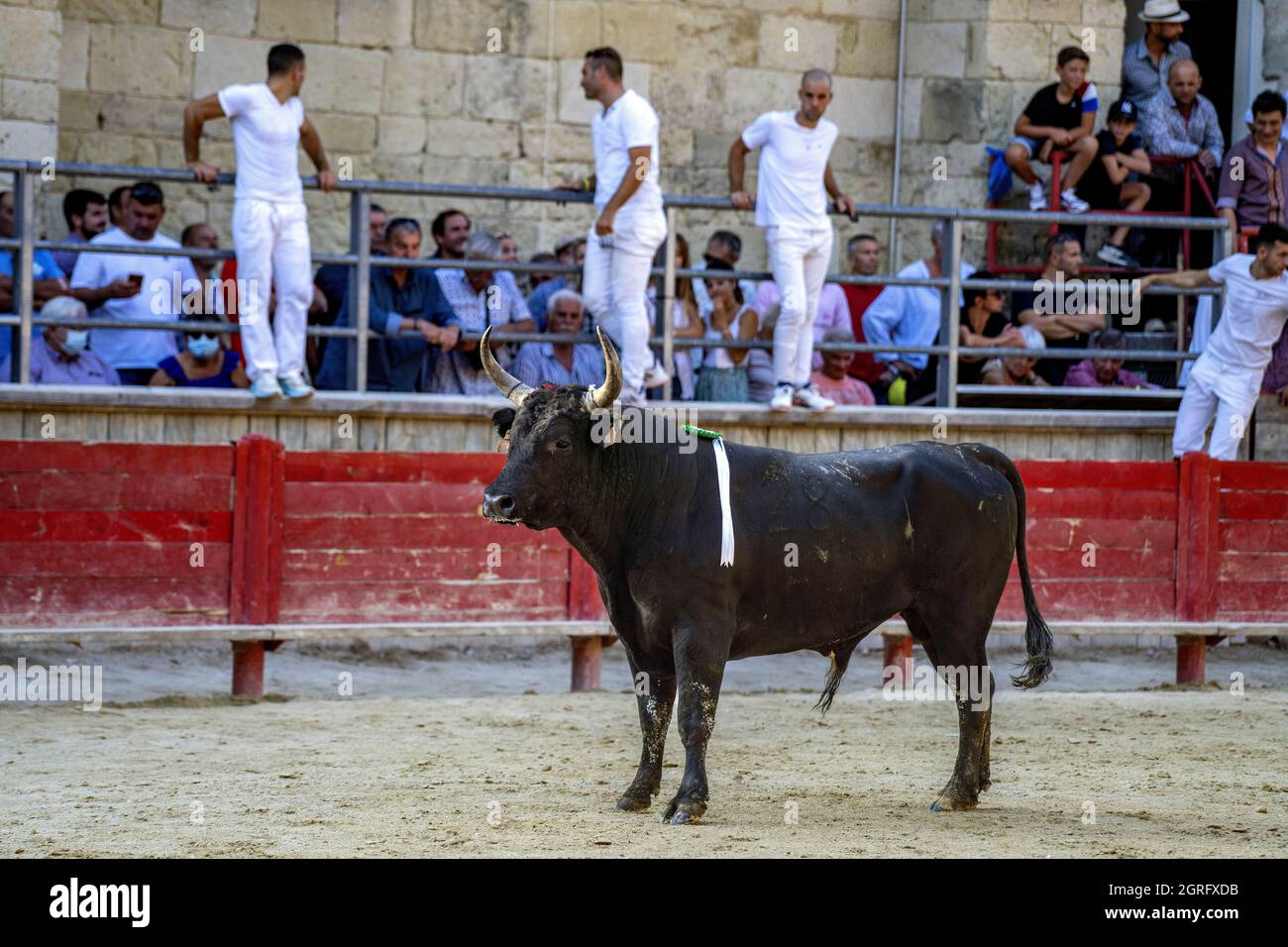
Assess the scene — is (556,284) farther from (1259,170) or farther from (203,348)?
(1259,170)

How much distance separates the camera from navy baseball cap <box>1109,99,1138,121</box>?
492 inches

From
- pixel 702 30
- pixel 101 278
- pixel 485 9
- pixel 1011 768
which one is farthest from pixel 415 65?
pixel 1011 768

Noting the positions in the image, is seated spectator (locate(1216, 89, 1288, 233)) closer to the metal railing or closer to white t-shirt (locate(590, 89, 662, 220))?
the metal railing

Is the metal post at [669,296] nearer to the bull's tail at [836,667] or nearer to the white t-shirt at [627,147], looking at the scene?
the white t-shirt at [627,147]

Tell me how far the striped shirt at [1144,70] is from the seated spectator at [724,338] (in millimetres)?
3777

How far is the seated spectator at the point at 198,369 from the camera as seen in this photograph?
33.7ft

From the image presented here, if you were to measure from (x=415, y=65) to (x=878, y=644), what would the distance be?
541 centimetres

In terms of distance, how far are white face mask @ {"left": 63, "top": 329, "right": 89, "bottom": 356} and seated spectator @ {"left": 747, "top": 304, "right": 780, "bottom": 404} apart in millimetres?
3868

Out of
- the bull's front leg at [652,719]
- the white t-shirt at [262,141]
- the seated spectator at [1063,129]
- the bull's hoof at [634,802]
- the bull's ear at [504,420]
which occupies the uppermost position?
the seated spectator at [1063,129]

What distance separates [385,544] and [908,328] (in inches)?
153

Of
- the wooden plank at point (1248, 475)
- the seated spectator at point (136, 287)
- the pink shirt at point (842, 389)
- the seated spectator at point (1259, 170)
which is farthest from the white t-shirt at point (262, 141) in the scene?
the seated spectator at point (1259, 170)

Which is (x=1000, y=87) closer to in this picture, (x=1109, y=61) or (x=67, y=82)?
(x=1109, y=61)

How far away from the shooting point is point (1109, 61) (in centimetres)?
1380

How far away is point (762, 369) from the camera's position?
11.3 meters
